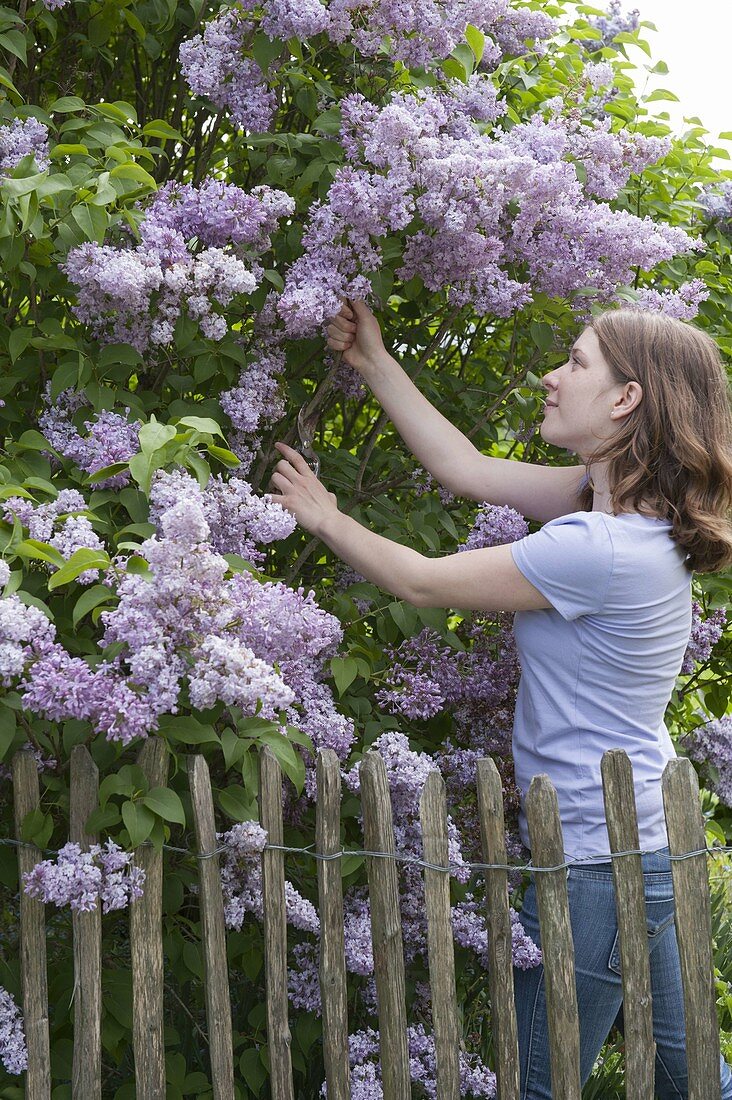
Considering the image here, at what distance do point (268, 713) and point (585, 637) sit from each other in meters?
0.71

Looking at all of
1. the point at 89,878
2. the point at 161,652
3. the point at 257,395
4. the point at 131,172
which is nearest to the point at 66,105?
the point at 131,172

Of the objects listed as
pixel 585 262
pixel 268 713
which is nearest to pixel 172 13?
pixel 585 262

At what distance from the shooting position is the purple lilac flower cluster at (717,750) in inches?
140

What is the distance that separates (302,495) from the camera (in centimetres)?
265

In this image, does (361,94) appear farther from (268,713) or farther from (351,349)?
(268,713)

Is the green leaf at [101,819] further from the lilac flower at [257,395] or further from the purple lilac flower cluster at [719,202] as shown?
the purple lilac flower cluster at [719,202]

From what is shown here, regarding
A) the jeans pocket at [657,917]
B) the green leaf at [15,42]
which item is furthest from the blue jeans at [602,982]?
the green leaf at [15,42]

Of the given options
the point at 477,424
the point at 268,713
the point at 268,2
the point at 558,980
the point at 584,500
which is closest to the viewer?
the point at 268,713

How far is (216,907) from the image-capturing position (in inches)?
89.5

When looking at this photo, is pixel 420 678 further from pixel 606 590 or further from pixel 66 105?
pixel 66 105

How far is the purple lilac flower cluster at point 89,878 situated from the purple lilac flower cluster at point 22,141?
145 centimetres

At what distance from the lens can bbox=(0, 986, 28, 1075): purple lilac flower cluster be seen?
2.28 meters

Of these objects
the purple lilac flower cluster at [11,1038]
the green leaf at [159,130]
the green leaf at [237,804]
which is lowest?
the purple lilac flower cluster at [11,1038]

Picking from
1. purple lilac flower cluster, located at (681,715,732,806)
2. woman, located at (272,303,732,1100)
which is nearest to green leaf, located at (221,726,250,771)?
woman, located at (272,303,732,1100)
